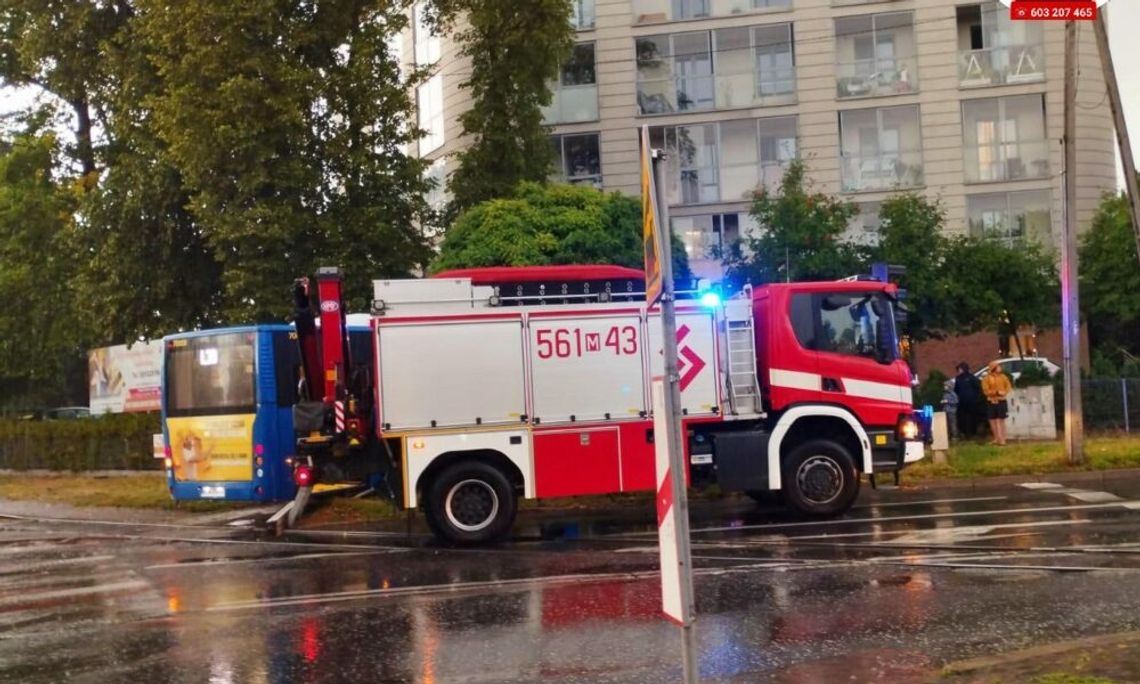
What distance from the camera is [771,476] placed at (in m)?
14.7

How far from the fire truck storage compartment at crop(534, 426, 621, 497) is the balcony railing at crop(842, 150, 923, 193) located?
81.0ft

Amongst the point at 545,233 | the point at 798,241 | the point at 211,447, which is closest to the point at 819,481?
the point at 211,447

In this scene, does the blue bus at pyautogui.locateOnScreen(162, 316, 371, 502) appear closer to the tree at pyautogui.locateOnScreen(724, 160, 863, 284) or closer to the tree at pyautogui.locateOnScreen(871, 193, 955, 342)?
the tree at pyautogui.locateOnScreen(724, 160, 863, 284)

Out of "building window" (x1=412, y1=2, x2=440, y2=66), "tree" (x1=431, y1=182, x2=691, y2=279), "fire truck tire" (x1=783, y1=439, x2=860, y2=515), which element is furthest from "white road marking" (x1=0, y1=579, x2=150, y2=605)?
"building window" (x1=412, y1=2, x2=440, y2=66)

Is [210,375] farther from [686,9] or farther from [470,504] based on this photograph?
[686,9]

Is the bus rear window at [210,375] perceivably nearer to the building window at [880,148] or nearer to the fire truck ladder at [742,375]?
the fire truck ladder at [742,375]

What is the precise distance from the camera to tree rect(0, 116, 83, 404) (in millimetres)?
34709

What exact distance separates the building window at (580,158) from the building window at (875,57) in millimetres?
7595

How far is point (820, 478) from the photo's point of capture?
14836mm

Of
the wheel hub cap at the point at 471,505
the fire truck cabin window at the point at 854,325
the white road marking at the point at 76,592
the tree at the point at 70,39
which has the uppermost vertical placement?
the tree at the point at 70,39

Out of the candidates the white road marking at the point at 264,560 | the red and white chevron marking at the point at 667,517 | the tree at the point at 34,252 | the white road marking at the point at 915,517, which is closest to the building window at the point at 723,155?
the tree at the point at 34,252

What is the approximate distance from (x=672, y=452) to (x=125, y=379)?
30549 millimetres

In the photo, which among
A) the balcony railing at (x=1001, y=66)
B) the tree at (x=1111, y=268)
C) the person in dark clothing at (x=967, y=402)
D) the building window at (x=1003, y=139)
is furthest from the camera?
the building window at (x=1003, y=139)

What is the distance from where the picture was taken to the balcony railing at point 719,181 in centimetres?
3750
